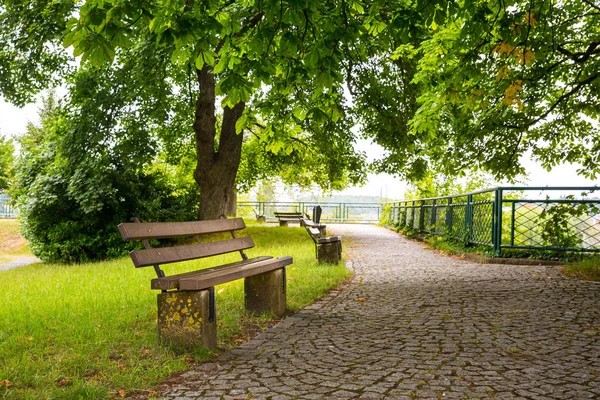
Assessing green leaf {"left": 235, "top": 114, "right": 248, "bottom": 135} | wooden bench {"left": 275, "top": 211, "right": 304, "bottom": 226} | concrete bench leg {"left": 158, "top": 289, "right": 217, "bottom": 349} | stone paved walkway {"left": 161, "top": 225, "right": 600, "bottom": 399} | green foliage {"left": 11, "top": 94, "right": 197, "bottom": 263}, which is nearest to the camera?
stone paved walkway {"left": 161, "top": 225, "right": 600, "bottom": 399}

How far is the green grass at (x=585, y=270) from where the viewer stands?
8868 mm

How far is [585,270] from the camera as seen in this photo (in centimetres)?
913

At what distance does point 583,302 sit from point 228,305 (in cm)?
432

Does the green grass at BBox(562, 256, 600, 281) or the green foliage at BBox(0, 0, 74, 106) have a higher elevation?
the green foliage at BBox(0, 0, 74, 106)

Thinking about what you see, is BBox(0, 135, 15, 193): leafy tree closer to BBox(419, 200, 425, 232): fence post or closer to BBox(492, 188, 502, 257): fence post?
BBox(419, 200, 425, 232): fence post

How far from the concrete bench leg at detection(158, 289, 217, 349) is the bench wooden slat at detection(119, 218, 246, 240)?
0.53 m

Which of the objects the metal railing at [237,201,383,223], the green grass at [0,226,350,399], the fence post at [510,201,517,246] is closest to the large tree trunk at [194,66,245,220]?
the green grass at [0,226,350,399]

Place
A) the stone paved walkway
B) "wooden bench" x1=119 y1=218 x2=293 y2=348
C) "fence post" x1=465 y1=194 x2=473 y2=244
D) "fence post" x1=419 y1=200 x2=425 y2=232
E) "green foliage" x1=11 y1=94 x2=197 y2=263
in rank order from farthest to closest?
"fence post" x1=419 y1=200 x2=425 y2=232, "green foliage" x1=11 y1=94 x2=197 y2=263, "fence post" x1=465 y1=194 x2=473 y2=244, "wooden bench" x1=119 y1=218 x2=293 y2=348, the stone paved walkway

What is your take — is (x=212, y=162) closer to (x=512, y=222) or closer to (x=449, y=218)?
(x=449, y=218)

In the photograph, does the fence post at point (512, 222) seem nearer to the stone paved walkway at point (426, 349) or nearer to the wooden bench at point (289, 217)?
the stone paved walkway at point (426, 349)

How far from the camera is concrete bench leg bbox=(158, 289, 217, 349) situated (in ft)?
14.9

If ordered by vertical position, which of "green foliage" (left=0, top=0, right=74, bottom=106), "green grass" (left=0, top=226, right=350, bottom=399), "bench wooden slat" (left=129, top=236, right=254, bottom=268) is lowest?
"green grass" (left=0, top=226, right=350, bottom=399)

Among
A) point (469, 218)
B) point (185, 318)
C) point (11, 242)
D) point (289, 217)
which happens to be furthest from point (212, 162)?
point (11, 242)

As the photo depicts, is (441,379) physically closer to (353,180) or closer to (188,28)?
(188,28)
